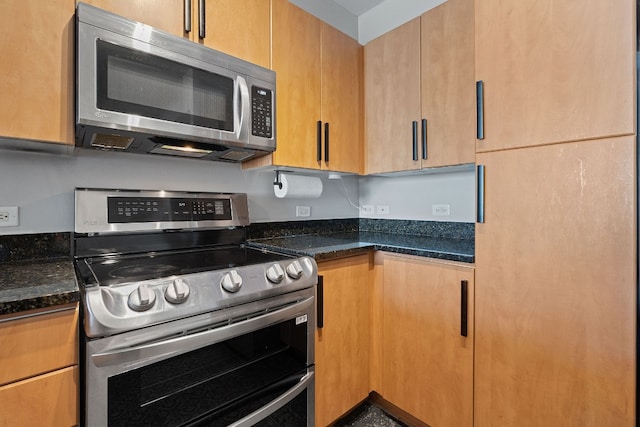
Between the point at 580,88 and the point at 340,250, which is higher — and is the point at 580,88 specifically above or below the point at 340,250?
above

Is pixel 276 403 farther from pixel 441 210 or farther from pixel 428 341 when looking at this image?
pixel 441 210

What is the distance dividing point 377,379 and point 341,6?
252 centimetres

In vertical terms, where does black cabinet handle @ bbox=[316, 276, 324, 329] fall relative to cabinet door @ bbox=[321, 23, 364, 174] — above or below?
below

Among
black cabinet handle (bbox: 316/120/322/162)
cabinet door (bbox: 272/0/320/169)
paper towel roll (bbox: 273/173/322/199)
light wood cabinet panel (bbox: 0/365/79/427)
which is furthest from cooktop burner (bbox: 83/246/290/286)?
black cabinet handle (bbox: 316/120/322/162)

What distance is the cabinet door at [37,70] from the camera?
37.4 inches

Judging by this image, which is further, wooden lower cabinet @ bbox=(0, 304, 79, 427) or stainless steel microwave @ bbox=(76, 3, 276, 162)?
stainless steel microwave @ bbox=(76, 3, 276, 162)

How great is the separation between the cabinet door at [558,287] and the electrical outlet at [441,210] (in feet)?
2.13

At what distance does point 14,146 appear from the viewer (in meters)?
1.14

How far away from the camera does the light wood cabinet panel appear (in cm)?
75

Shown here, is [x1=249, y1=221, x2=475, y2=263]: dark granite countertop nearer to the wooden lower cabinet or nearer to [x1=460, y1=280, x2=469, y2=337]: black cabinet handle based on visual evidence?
[x1=460, y1=280, x2=469, y2=337]: black cabinet handle

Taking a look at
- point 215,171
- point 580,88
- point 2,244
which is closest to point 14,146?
point 2,244

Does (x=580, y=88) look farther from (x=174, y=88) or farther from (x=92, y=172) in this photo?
(x=92, y=172)

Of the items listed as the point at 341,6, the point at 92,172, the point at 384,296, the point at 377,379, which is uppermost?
the point at 341,6

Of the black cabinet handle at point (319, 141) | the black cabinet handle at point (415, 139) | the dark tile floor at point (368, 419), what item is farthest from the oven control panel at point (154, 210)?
the dark tile floor at point (368, 419)
